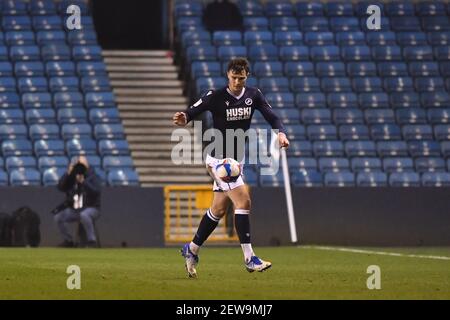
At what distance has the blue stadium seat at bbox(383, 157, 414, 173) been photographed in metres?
25.3

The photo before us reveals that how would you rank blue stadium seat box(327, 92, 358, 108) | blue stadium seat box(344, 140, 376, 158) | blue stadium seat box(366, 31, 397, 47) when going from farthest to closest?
blue stadium seat box(366, 31, 397, 47), blue stadium seat box(327, 92, 358, 108), blue stadium seat box(344, 140, 376, 158)

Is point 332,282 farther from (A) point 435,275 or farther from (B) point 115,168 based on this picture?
(B) point 115,168

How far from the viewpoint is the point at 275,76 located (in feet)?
88.9

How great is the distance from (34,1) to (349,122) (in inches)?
315

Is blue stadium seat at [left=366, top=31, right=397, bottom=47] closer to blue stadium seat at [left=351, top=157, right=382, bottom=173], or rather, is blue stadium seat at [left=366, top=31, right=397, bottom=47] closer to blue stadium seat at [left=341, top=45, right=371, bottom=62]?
blue stadium seat at [left=341, top=45, right=371, bottom=62]

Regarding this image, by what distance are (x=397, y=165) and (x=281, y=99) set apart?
2.90m

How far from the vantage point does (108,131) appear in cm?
2528

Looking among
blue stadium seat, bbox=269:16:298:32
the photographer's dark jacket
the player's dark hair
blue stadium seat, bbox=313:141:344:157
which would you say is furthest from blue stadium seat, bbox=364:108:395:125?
the player's dark hair

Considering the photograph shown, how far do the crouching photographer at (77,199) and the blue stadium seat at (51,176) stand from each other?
1628 millimetres

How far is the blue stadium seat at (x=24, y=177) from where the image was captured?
77.3ft

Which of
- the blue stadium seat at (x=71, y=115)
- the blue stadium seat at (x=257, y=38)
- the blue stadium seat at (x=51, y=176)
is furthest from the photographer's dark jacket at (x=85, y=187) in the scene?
the blue stadium seat at (x=257, y=38)

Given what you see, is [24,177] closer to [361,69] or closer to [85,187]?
[85,187]

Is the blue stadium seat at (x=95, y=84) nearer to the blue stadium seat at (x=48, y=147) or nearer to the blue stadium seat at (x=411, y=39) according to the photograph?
the blue stadium seat at (x=48, y=147)

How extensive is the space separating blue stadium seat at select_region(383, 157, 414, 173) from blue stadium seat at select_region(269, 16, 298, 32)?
494 centimetres
